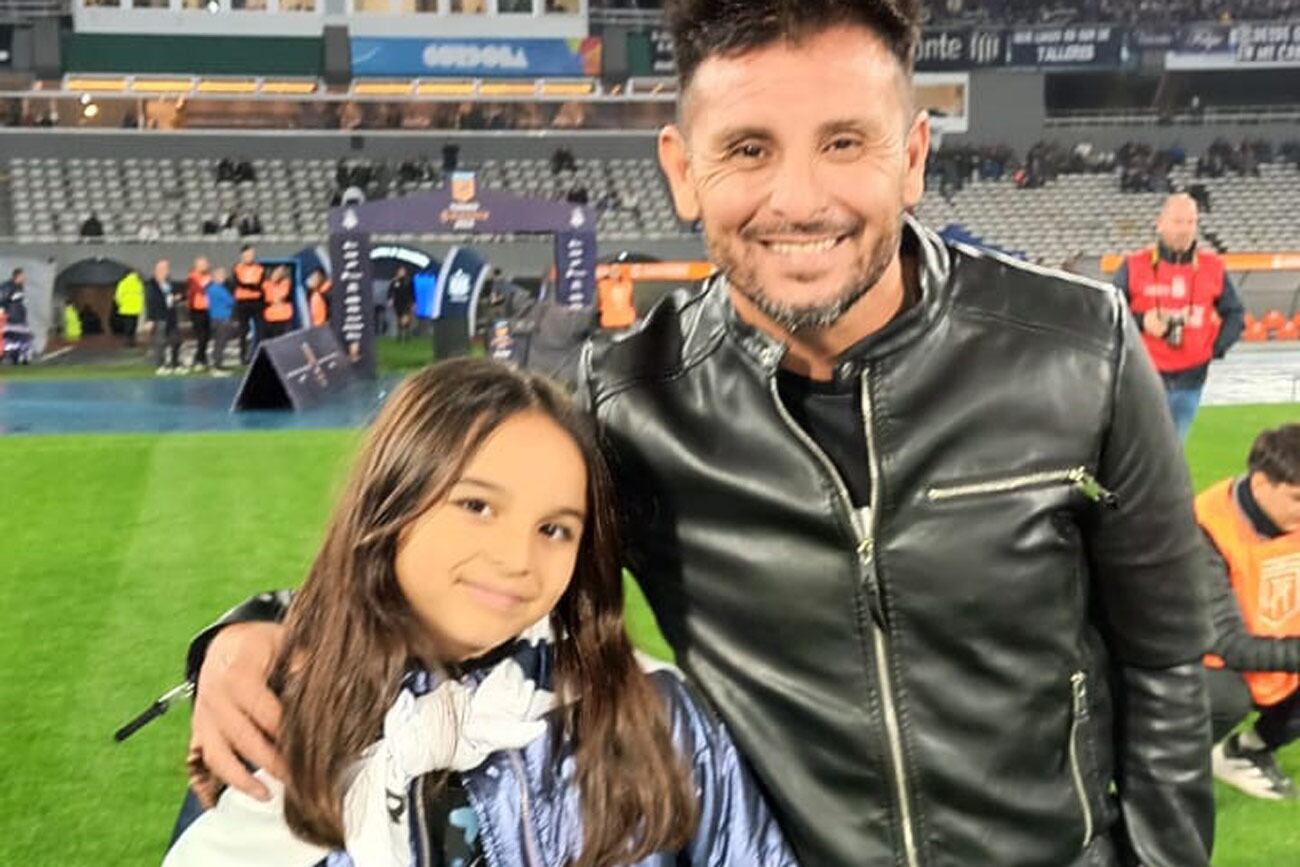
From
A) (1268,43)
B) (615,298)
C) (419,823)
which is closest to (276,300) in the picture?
(615,298)

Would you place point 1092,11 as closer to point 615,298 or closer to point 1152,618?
point 615,298

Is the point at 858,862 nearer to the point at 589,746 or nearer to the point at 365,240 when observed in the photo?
the point at 589,746

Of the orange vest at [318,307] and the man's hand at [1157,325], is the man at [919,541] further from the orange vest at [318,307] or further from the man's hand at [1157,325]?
the orange vest at [318,307]

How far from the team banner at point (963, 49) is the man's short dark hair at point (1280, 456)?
2626cm

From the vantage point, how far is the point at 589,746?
1488mm

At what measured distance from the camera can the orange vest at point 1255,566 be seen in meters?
3.52

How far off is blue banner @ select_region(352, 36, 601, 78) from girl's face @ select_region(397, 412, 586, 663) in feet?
87.5

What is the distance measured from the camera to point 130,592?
5.94m

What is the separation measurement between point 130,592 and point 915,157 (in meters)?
5.35

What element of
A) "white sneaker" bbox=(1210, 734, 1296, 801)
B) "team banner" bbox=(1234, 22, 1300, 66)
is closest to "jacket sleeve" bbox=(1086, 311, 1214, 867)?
"white sneaker" bbox=(1210, 734, 1296, 801)

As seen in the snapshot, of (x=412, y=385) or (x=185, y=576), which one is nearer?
(x=412, y=385)

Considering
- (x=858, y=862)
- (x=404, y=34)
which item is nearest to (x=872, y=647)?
(x=858, y=862)

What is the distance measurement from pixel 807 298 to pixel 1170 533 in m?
0.52

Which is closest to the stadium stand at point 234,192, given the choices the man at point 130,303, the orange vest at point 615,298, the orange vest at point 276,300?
the man at point 130,303
